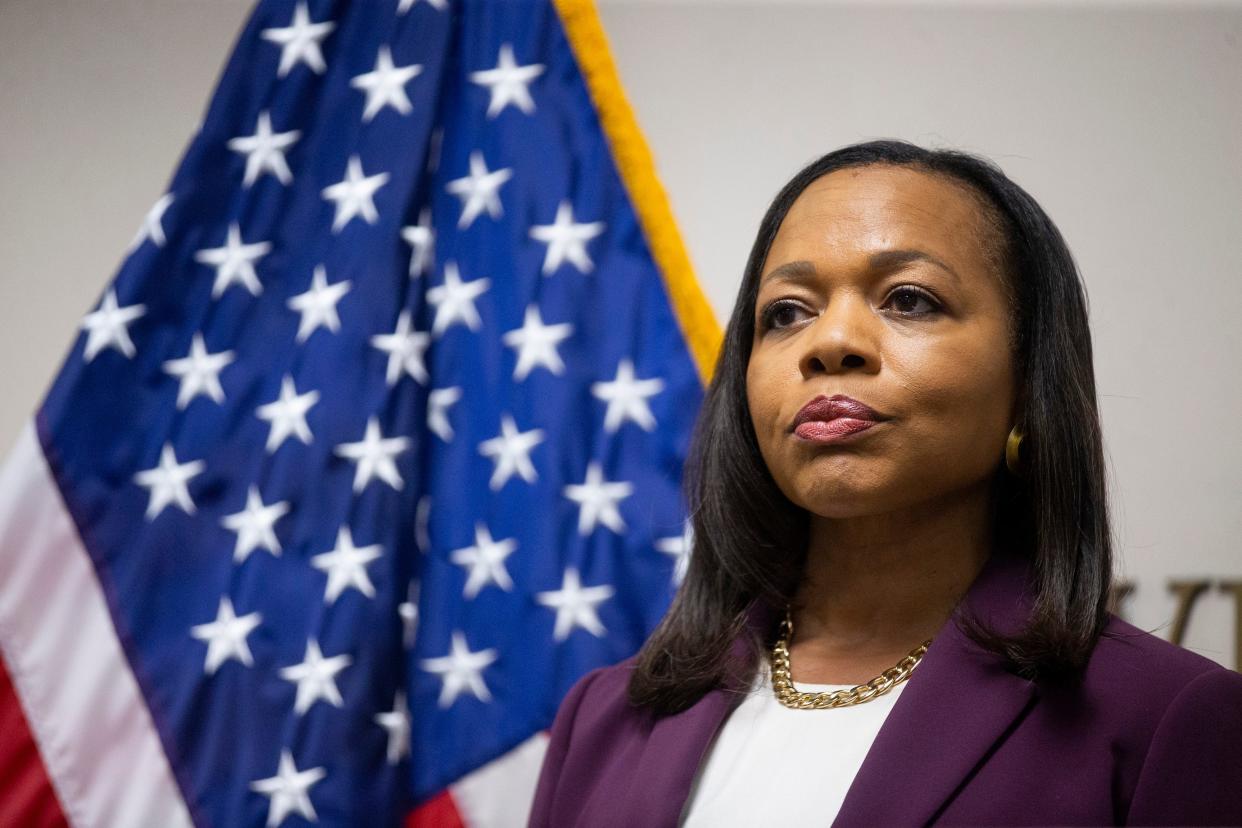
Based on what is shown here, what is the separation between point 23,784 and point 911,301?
150 centimetres

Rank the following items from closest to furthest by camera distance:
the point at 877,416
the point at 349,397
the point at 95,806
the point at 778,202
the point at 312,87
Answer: the point at 877,416 → the point at 778,202 → the point at 95,806 → the point at 349,397 → the point at 312,87

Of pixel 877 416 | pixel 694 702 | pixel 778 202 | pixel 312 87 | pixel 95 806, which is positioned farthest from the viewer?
pixel 312 87

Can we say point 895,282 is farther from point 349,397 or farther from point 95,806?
point 95,806

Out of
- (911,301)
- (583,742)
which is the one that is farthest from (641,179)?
(583,742)

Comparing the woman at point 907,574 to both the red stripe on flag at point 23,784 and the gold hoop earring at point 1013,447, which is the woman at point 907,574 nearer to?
the gold hoop earring at point 1013,447

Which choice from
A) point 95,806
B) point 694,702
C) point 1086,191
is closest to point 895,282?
point 694,702

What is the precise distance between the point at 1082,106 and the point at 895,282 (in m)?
0.95

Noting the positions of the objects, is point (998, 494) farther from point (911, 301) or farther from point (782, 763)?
point (782, 763)

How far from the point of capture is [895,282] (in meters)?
1.37

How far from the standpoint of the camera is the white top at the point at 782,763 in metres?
1.28

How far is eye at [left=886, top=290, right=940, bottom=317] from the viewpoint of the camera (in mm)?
→ 1361

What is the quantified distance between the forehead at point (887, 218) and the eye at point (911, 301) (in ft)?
0.16

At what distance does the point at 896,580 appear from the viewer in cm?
143

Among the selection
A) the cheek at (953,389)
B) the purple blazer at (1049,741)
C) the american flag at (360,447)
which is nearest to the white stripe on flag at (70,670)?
the american flag at (360,447)
